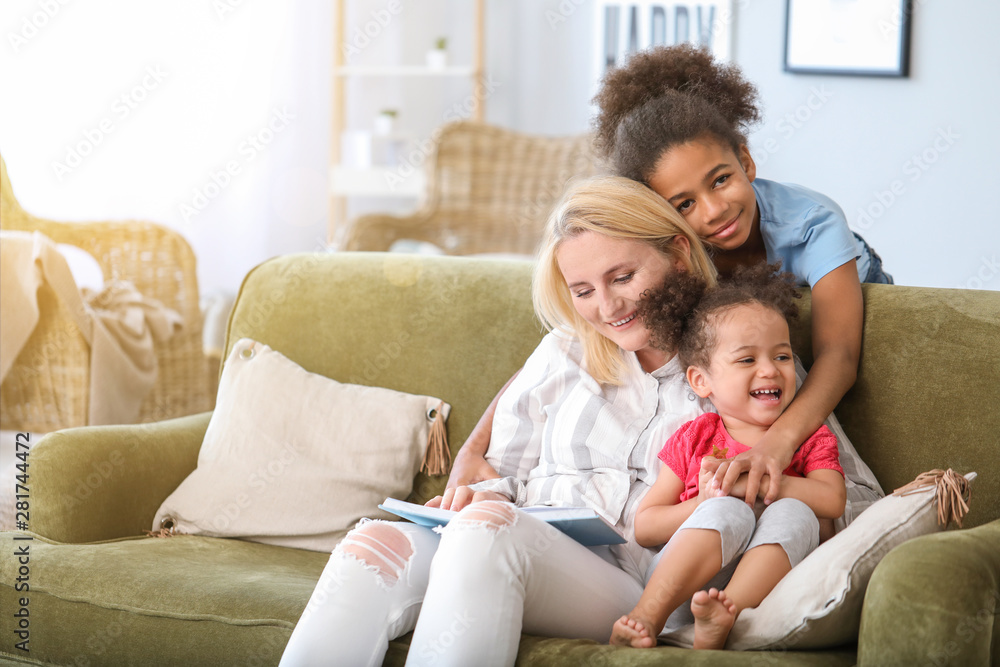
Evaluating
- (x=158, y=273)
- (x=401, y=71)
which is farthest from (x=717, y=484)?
(x=401, y=71)

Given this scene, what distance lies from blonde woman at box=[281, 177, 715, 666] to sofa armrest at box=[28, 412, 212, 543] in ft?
1.83

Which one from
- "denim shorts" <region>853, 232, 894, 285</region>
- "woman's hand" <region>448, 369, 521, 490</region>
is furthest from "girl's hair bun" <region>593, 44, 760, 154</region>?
"woman's hand" <region>448, 369, 521, 490</region>

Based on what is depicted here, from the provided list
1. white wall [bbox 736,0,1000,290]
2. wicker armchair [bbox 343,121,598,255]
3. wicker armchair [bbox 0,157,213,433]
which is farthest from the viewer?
wicker armchair [bbox 343,121,598,255]

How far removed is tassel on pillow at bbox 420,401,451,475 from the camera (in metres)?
1.74

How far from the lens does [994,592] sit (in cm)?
107

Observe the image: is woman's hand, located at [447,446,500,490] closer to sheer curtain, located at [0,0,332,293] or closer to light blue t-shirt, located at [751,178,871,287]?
light blue t-shirt, located at [751,178,871,287]

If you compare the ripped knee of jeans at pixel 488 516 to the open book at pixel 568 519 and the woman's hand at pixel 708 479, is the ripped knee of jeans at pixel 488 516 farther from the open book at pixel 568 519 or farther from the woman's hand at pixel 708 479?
the woman's hand at pixel 708 479

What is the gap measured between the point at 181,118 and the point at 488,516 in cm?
281

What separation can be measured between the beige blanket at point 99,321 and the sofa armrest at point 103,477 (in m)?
0.66

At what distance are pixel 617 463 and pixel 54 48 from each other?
257cm

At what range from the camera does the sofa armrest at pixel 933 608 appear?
3.39ft

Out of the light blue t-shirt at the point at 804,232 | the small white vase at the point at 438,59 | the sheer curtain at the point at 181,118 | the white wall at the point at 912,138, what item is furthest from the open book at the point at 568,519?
the small white vase at the point at 438,59

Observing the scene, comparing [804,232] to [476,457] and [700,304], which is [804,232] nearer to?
[700,304]

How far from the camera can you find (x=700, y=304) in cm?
140
